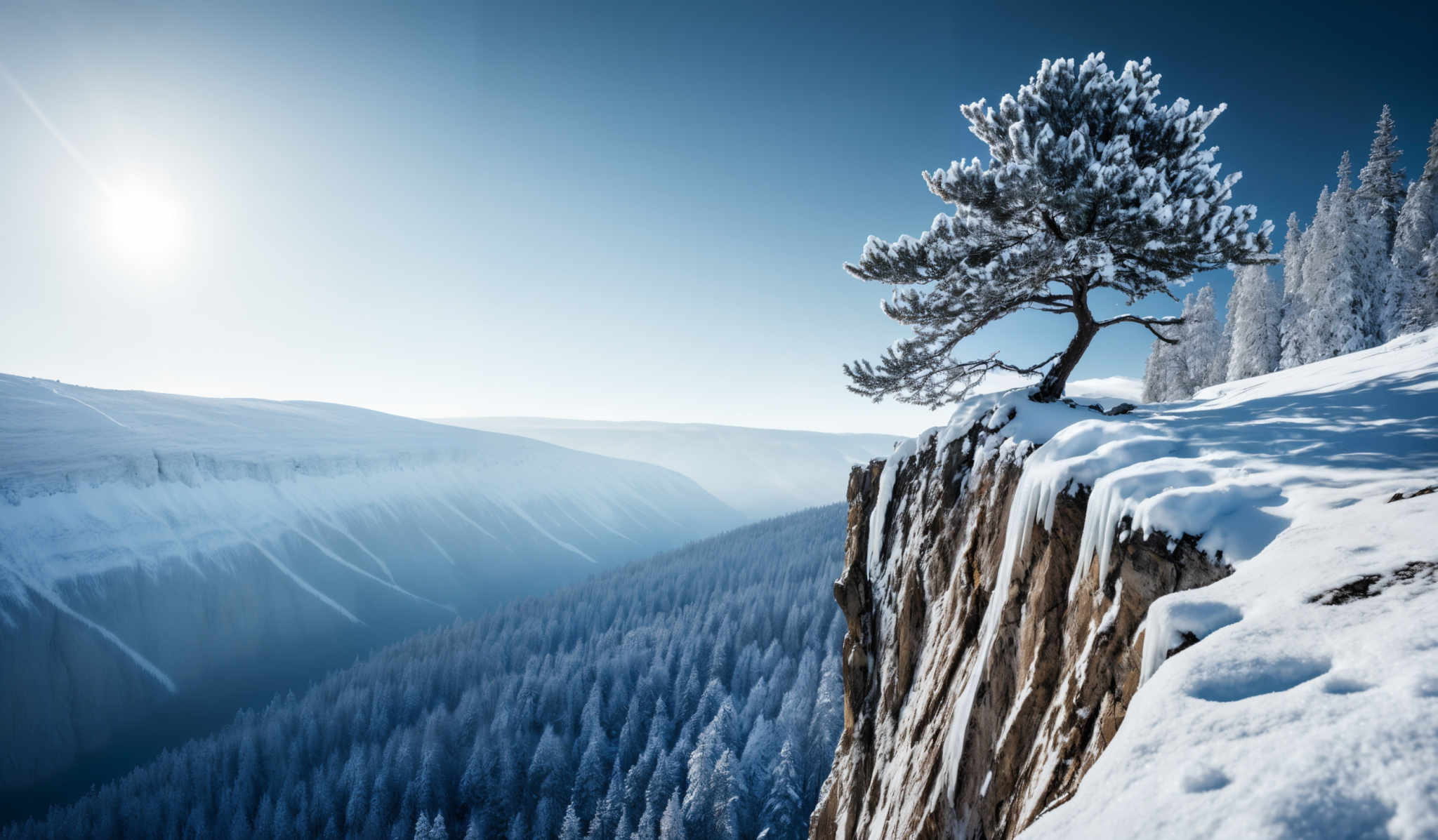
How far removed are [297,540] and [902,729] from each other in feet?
414

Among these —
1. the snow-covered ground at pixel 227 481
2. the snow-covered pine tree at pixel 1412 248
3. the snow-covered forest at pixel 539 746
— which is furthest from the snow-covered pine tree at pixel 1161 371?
the snow-covered ground at pixel 227 481

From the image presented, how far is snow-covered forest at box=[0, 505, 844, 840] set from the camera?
37156 mm

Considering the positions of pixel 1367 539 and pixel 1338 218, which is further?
pixel 1338 218

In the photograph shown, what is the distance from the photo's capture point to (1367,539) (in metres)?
3.20

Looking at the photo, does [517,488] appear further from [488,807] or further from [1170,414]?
[1170,414]

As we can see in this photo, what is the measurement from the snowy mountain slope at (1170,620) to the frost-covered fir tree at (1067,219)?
1.87 metres

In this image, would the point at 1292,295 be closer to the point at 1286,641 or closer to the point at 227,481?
the point at 1286,641

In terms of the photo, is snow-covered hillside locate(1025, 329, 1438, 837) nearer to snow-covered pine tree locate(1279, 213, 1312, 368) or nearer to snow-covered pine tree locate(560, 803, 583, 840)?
snow-covered pine tree locate(1279, 213, 1312, 368)

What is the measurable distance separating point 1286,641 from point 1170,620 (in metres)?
0.73

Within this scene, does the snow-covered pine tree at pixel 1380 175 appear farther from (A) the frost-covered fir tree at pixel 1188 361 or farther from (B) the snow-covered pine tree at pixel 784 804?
(B) the snow-covered pine tree at pixel 784 804

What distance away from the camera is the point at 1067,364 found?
30.9 ft

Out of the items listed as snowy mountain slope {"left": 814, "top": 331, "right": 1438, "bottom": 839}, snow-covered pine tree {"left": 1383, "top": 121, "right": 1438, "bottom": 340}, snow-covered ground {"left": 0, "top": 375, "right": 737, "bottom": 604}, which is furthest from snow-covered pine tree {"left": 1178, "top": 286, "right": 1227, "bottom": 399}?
snow-covered ground {"left": 0, "top": 375, "right": 737, "bottom": 604}

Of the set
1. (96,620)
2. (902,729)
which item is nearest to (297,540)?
(96,620)

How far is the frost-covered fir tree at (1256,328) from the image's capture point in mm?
36719
